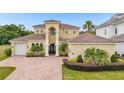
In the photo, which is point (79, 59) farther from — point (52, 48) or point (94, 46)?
point (52, 48)

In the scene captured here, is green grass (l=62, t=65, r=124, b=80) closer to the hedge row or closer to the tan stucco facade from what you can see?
the hedge row

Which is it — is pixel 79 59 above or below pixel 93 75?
above

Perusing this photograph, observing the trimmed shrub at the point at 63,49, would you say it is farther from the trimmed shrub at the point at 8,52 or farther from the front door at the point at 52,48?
the trimmed shrub at the point at 8,52

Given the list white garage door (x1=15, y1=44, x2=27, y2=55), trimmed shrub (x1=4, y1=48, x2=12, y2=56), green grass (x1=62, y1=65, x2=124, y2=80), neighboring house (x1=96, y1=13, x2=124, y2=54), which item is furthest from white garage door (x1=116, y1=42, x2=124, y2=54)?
trimmed shrub (x1=4, y1=48, x2=12, y2=56)

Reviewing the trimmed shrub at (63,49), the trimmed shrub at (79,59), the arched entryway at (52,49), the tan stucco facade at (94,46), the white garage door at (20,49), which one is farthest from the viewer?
the arched entryway at (52,49)

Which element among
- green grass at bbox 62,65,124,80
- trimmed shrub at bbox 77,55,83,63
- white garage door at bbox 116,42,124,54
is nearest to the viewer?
green grass at bbox 62,65,124,80

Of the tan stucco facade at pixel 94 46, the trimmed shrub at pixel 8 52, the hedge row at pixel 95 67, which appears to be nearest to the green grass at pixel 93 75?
the hedge row at pixel 95 67

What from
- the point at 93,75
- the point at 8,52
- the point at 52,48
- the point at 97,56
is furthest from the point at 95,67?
the point at 8,52

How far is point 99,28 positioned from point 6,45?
776 inches

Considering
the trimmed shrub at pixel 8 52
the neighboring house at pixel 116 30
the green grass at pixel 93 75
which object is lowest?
the green grass at pixel 93 75

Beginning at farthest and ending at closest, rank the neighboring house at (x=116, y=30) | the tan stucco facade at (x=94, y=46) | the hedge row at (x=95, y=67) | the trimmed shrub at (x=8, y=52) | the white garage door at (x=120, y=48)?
the trimmed shrub at (x=8, y=52)
the neighboring house at (x=116, y=30)
the white garage door at (x=120, y=48)
the tan stucco facade at (x=94, y=46)
the hedge row at (x=95, y=67)

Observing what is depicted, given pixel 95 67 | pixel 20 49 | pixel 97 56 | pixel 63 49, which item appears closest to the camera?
pixel 95 67

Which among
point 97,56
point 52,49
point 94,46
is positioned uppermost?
point 94,46

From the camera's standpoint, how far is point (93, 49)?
2336 centimetres
